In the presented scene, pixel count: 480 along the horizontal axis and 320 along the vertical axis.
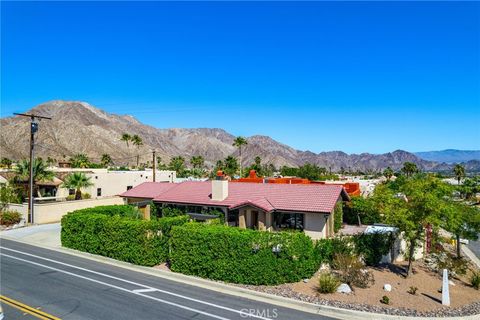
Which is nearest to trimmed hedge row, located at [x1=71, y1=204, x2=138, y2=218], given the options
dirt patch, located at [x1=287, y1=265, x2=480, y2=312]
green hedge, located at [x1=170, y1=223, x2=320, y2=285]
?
green hedge, located at [x1=170, y1=223, x2=320, y2=285]

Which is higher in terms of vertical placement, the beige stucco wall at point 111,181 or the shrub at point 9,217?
the beige stucco wall at point 111,181

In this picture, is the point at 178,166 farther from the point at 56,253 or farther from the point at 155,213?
the point at 56,253

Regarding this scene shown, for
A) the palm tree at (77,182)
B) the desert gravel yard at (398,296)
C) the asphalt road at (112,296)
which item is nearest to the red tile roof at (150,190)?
the palm tree at (77,182)

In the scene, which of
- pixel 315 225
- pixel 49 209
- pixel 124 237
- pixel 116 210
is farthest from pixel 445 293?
pixel 49 209

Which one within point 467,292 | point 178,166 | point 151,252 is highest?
point 178,166

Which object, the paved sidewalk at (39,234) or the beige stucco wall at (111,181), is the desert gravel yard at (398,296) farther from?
the beige stucco wall at (111,181)

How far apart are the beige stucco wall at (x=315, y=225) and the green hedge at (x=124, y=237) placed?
9674 mm

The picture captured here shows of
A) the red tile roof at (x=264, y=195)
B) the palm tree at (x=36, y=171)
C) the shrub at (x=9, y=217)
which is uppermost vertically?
the palm tree at (x=36, y=171)

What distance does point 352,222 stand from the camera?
38656mm

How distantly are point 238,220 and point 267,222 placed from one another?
8.64 ft

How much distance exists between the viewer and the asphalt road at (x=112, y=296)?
586 inches

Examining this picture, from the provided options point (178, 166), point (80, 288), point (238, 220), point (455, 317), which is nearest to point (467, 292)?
point (455, 317)

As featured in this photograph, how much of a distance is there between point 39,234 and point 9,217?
7212 millimetres

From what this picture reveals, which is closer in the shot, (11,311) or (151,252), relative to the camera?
(11,311)
